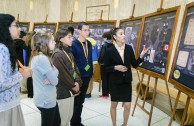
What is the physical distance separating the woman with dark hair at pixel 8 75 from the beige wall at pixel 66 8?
3.97 m

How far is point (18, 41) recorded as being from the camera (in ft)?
14.5

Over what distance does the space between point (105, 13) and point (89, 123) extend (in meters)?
4.32

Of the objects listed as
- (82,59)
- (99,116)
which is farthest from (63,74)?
(99,116)

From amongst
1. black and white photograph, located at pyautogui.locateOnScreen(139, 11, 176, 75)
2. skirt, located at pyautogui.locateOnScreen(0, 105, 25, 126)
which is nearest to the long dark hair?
skirt, located at pyautogui.locateOnScreen(0, 105, 25, 126)

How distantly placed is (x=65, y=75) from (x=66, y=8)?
6.08m

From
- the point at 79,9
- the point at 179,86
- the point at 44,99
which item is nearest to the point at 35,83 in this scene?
the point at 44,99

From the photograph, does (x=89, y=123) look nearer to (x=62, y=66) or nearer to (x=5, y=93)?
(x=62, y=66)

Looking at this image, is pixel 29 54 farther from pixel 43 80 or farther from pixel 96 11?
pixel 96 11

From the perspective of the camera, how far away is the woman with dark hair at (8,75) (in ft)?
5.15

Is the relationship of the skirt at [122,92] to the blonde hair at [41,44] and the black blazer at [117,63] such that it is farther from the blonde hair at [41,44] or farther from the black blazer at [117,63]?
the blonde hair at [41,44]

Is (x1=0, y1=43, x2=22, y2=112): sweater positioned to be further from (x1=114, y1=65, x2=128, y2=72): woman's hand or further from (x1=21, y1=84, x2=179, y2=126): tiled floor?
(x1=21, y1=84, x2=179, y2=126): tiled floor

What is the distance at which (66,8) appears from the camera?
8109 millimetres

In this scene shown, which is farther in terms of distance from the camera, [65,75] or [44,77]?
[65,75]

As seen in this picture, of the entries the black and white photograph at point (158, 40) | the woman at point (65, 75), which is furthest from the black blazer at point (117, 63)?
the woman at point (65, 75)
